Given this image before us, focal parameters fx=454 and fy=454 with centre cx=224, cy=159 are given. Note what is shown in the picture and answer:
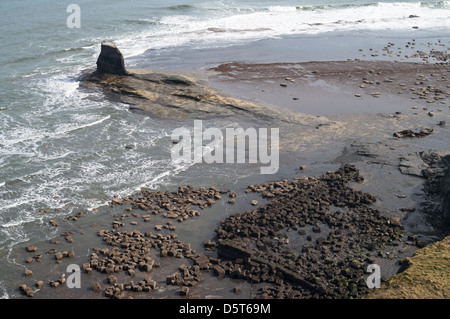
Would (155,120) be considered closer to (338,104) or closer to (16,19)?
(338,104)

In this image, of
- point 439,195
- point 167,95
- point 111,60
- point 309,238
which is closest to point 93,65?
point 111,60

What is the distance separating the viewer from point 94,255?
49.5 ft

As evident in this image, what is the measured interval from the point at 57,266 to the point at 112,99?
15948 mm

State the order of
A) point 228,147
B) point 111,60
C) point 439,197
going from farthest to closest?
point 111,60 → point 228,147 → point 439,197

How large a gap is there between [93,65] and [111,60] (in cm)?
594

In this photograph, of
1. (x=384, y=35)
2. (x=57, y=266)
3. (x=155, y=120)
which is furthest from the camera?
(x=384, y=35)

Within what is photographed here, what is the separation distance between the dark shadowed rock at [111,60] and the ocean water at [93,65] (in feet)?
7.22

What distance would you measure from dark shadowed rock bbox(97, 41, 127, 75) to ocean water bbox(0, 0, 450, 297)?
7.22 feet

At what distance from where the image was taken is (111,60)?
99.2 ft

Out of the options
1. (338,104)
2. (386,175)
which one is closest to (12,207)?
(386,175)

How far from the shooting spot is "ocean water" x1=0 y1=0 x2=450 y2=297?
19438 mm

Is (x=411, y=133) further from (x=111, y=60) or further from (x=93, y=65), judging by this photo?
(x=93, y=65)

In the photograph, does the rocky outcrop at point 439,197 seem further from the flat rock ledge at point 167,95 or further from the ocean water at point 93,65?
the ocean water at point 93,65

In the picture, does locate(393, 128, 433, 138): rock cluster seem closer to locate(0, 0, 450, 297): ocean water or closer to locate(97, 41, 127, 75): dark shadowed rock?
locate(0, 0, 450, 297): ocean water
